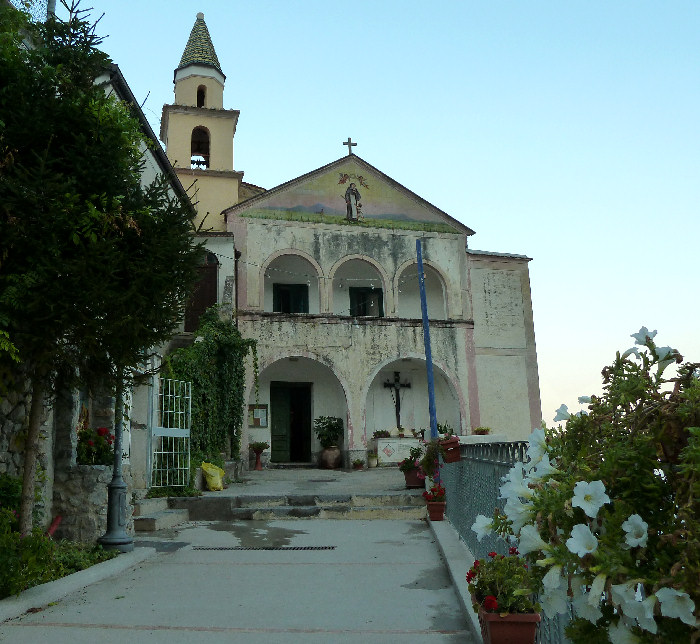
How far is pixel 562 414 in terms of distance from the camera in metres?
1.76

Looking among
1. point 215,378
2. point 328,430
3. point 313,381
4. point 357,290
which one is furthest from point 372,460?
point 215,378

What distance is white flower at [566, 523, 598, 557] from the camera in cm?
124

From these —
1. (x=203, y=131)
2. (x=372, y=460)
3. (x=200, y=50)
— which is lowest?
(x=372, y=460)

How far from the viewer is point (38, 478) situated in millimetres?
6430

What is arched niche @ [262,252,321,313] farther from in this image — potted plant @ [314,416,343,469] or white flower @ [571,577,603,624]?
white flower @ [571,577,603,624]

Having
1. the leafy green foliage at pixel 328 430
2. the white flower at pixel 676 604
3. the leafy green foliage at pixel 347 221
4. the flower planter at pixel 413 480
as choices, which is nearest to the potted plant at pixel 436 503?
the flower planter at pixel 413 480

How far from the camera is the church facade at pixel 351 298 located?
2012 cm

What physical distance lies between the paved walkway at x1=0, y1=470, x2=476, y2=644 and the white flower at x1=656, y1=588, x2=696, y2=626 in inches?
124

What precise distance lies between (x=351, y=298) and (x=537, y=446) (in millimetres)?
20652

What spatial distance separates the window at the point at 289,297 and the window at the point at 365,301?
1.83 m

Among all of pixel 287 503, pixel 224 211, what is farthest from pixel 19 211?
pixel 224 211

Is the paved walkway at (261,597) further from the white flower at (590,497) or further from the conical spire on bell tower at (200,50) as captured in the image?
the conical spire on bell tower at (200,50)

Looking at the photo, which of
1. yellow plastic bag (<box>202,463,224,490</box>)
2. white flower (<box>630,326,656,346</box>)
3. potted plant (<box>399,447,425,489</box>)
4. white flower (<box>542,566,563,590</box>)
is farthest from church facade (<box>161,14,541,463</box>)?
white flower (<box>542,566,563,590</box>)

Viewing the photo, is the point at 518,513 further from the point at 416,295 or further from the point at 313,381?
the point at 416,295
